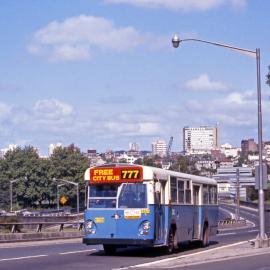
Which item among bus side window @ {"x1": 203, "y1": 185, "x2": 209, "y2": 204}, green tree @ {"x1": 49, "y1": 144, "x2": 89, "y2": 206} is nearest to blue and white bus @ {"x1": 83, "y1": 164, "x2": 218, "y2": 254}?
bus side window @ {"x1": 203, "y1": 185, "x2": 209, "y2": 204}

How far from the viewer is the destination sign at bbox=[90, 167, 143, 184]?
25188 millimetres

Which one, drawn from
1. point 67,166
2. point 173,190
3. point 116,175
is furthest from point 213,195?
point 67,166

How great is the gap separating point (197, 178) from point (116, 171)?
620 centimetres

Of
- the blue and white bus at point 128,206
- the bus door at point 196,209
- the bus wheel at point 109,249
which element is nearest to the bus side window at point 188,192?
the bus door at point 196,209

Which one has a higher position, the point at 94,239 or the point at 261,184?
the point at 261,184

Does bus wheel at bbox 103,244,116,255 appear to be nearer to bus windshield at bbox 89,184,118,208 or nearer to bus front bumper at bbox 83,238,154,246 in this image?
bus front bumper at bbox 83,238,154,246

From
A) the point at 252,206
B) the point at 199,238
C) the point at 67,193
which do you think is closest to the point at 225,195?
the point at 252,206

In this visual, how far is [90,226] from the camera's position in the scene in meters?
25.6

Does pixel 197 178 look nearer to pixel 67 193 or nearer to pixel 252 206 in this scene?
pixel 67 193

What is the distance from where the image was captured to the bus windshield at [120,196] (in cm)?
2519

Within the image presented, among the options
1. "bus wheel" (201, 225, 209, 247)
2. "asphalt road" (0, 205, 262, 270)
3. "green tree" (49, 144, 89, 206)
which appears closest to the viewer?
"asphalt road" (0, 205, 262, 270)

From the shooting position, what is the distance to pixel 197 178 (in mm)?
30828

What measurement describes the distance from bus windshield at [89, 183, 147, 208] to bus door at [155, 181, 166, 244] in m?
0.59

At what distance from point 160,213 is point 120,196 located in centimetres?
143
